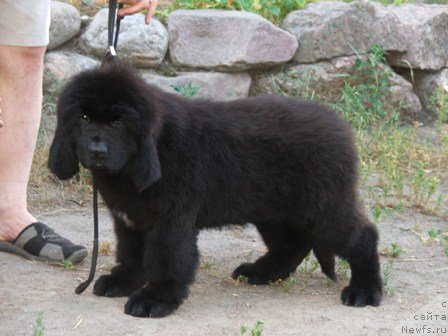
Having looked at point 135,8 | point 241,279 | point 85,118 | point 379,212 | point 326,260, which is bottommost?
point 241,279

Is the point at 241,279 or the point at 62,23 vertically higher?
the point at 62,23

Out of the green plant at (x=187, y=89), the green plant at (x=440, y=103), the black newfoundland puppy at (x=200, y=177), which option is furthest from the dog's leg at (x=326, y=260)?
the green plant at (x=440, y=103)

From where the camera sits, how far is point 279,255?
5.02m

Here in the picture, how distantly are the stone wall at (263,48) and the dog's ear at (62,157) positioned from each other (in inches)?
109

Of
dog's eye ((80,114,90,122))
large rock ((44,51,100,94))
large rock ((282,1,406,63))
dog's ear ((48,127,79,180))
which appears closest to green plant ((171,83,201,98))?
large rock ((44,51,100,94))

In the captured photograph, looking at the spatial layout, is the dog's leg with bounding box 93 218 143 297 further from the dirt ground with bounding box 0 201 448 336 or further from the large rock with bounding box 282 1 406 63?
the large rock with bounding box 282 1 406 63

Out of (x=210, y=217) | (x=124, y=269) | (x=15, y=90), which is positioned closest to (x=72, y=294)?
(x=124, y=269)

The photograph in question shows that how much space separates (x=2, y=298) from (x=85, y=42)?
326cm

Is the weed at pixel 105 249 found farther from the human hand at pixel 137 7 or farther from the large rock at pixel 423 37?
the large rock at pixel 423 37

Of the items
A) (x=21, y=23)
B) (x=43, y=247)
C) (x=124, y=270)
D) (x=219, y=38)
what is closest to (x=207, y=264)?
(x=124, y=270)

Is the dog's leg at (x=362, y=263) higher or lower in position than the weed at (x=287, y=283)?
higher

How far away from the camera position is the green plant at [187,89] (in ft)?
22.9

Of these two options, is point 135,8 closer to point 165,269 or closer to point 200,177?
point 200,177

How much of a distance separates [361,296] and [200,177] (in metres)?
1.01
